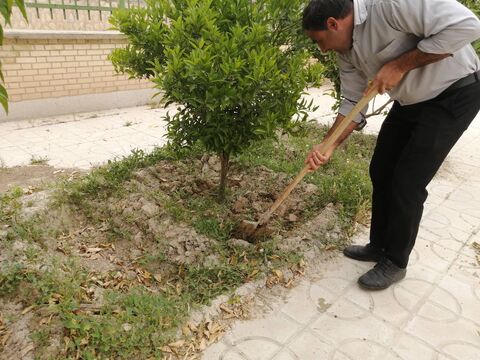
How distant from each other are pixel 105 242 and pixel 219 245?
874mm

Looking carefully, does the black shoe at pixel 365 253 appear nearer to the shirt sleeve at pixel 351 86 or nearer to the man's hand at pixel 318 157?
the man's hand at pixel 318 157

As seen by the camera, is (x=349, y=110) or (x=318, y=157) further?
(x=349, y=110)

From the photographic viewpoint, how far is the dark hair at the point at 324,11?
215 cm

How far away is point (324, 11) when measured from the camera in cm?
216

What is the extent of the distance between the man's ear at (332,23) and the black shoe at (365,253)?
167 cm

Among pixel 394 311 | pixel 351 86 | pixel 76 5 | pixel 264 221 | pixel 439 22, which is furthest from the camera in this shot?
pixel 76 5

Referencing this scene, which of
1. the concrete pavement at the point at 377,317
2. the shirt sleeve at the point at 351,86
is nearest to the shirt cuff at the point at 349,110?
the shirt sleeve at the point at 351,86

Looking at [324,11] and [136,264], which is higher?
[324,11]

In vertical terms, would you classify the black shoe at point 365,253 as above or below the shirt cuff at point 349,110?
below

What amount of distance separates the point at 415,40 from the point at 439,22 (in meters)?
0.27

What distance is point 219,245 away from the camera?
2922 millimetres

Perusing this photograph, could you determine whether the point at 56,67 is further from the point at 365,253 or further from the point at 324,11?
the point at 365,253

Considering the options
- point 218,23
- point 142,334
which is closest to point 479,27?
point 218,23

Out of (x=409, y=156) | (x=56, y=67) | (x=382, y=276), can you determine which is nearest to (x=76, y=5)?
(x=56, y=67)
